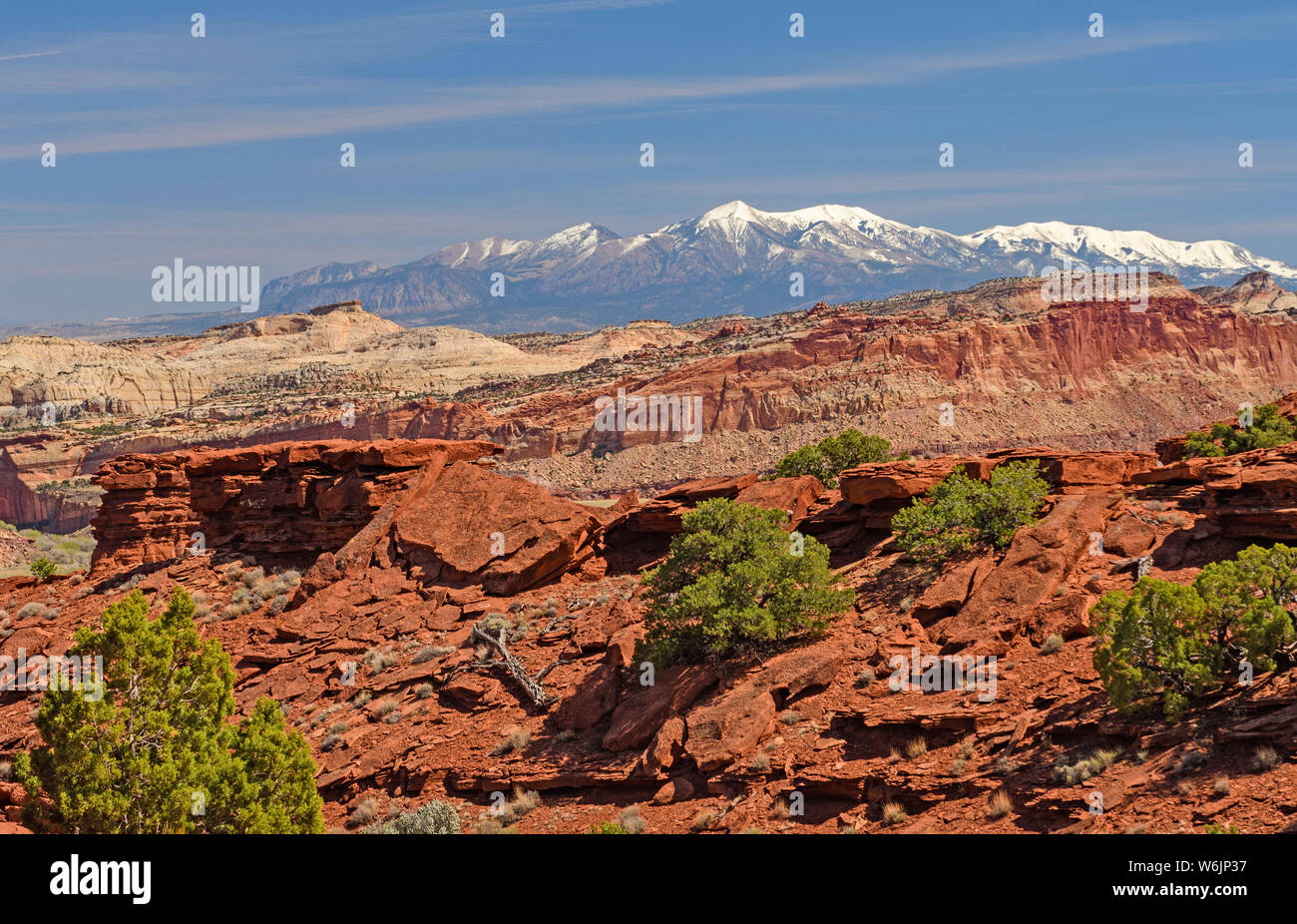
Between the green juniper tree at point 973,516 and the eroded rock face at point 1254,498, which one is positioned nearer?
the eroded rock face at point 1254,498

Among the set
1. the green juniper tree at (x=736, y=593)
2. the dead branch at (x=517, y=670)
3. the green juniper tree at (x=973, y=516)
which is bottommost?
the dead branch at (x=517, y=670)

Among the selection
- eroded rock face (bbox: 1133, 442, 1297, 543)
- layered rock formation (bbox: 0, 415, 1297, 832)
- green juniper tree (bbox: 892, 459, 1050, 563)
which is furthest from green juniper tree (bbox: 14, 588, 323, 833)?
eroded rock face (bbox: 1133, 442, 1297, 543)

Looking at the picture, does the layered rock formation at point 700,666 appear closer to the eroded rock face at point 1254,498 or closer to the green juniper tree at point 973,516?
the eroded rock face at point 1254,498

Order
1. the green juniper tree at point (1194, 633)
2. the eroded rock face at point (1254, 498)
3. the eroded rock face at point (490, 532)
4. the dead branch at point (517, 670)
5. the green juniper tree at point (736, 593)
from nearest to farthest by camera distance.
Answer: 1. the green juniper tree at point (1194, 633)
2. the eroded rock face at point (1254, 498)
3. the green juniper tree at point (736, 593)
4. the dead branch at point (517, 670)
5. the eroded rock face at point (490, 532)

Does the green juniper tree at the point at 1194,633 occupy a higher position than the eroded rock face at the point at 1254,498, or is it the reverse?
the eroded rock face at the point at 1254,498

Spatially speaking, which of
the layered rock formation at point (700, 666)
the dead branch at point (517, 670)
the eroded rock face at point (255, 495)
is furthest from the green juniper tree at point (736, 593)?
the eroded rock face at point (255, 495)

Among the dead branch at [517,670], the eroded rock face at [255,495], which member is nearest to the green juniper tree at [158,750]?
the dead branch at [517,670]

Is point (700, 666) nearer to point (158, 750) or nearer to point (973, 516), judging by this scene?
point (973, 516)

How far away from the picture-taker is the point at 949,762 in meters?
13.3

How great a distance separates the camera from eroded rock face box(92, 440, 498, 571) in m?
27.3

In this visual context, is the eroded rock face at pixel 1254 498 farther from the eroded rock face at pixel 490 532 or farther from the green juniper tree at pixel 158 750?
the green juniper tree at pixel 158 750

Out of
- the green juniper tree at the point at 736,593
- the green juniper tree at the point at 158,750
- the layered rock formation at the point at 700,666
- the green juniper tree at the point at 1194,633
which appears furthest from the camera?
the green juniper tree at the point at 736,593

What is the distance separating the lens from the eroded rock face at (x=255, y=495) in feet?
89.7

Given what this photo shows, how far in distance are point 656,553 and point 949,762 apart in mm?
11603
